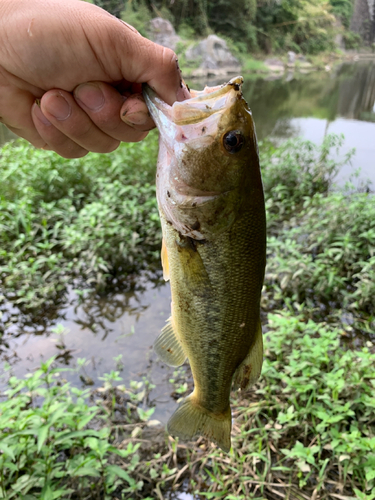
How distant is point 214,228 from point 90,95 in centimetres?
82

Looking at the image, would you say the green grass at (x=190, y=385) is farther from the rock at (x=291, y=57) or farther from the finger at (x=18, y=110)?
→ the rock at (x=291, y=57)

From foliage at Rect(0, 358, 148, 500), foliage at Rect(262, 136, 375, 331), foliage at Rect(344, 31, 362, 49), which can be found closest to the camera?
foliage at Rect(0, 358, 148, 500)

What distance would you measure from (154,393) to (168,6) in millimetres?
31678

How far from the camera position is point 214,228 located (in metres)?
1.40

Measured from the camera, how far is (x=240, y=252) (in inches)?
56.0

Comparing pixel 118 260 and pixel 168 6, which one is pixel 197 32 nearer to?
pixel 168 6

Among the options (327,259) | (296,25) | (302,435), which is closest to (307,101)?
(327,259)

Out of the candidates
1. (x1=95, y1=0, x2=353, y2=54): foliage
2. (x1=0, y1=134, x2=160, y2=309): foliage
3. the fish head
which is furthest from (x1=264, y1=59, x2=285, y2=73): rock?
the fish head

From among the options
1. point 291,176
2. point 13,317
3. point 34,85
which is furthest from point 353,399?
point 291,176

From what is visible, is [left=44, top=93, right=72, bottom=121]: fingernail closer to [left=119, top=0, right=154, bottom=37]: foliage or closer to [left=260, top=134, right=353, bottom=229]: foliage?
[left=260, top=134, right=353, bottom=229]: foliage

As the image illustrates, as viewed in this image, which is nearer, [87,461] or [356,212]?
[87,461]

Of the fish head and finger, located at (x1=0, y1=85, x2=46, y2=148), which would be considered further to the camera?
finger, located at (x1=0, y1=85, x2=46, y2=148)

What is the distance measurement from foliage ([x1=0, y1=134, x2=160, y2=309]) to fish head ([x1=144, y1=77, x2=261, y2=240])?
2.97 m

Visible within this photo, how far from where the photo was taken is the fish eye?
129cm
